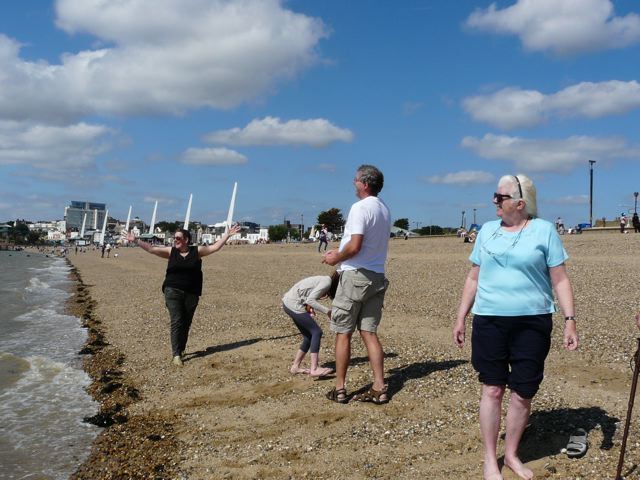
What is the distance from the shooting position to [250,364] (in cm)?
786

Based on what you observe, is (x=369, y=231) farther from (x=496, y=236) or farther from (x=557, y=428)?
(x=557, y=428)

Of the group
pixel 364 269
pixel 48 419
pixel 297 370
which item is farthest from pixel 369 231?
pixel 48 419

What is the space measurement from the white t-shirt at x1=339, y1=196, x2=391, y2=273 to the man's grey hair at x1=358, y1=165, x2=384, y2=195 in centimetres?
10

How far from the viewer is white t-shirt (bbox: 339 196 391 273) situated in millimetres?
5105

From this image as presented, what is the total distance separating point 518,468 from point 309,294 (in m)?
3.33

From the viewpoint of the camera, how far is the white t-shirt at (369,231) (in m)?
5.11

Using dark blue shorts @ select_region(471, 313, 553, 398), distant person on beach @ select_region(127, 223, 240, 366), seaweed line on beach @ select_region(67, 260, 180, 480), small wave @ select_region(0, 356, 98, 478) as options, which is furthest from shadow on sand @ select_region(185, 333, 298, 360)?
dark blue shorts @ select_region(471, 313, 553, 398)

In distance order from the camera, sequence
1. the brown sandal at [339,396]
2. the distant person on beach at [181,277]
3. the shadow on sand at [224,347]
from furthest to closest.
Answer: the shadow on sand at [224,347], the distant person on beach at [181,277], the brown sandal at [339,396]

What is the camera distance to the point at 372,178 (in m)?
5.26

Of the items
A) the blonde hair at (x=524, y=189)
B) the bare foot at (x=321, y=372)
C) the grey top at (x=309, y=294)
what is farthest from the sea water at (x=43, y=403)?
the blonde hair at (x=524, y=189)

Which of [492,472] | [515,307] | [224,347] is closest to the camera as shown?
[515,307]

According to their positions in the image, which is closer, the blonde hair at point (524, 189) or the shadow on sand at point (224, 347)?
the blonde hair at point (524, 189)

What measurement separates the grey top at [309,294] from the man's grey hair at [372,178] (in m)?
1.56

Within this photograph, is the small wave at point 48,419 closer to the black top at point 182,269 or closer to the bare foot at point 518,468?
the black top at point 182,269
